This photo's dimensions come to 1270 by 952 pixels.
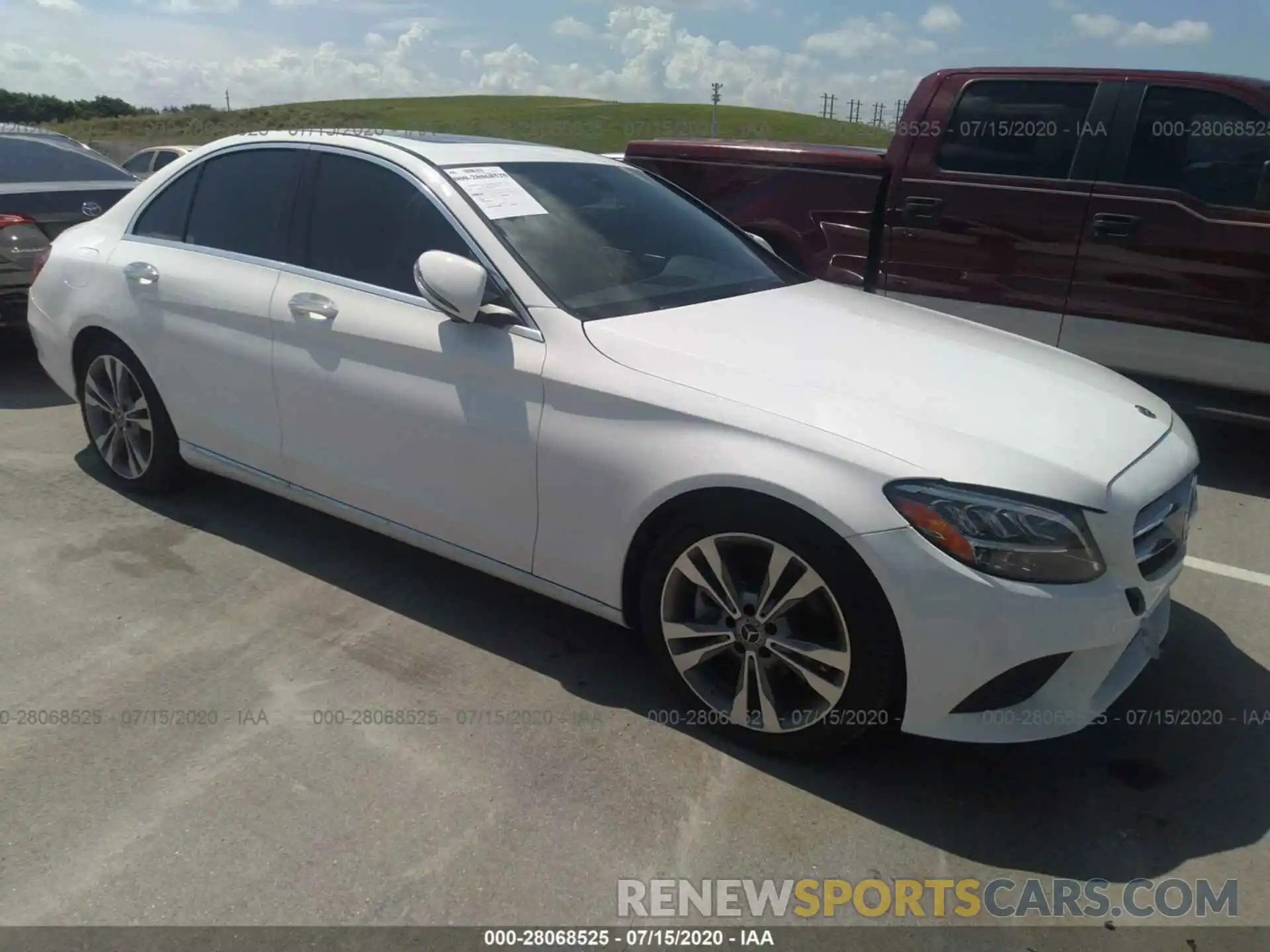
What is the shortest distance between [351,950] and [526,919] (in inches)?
15.4

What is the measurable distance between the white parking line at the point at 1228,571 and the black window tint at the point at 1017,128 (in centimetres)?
236

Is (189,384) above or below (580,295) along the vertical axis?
below

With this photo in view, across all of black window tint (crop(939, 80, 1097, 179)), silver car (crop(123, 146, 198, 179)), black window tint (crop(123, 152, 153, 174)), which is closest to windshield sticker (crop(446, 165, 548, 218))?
black window tint (crop(939, 80, 1097, 179))

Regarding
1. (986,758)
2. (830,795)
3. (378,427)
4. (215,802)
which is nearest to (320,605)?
(378,427)

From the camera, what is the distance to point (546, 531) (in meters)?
3.11

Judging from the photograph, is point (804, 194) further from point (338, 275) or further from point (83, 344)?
point (83, 344)

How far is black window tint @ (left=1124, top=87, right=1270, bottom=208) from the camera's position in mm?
5090

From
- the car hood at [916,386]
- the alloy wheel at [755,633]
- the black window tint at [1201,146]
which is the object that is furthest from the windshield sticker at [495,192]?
the black window tint at [1201,146]

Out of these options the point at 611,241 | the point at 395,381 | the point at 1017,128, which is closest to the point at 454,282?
the point at 395,381

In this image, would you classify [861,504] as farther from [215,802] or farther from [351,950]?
[215,802]

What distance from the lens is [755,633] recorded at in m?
2.80

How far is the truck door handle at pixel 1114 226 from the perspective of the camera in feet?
17.3

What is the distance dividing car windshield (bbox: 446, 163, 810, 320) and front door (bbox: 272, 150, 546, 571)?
0.21 m

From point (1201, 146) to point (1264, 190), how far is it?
15.4 inches
